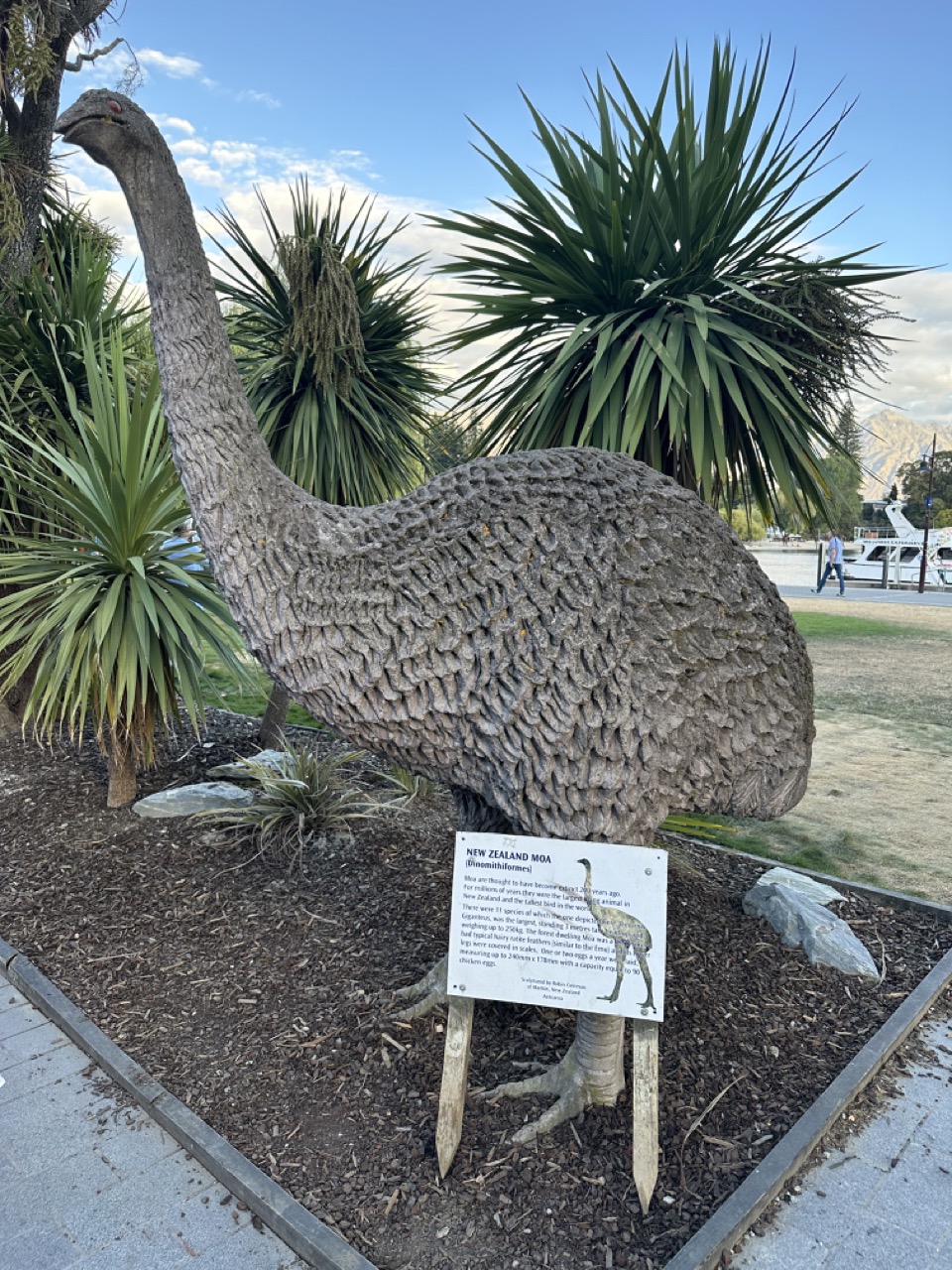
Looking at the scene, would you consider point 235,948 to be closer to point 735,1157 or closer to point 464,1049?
point 464,1049

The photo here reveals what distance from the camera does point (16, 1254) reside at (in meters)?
2.19

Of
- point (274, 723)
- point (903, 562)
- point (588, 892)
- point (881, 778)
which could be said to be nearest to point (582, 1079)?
point (588, 892)

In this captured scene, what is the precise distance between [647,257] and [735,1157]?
3482 millimetres

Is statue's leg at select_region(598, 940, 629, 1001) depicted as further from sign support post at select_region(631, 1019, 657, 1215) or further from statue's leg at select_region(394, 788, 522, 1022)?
statue's leg at select_region(394, 788, 522, 1022)

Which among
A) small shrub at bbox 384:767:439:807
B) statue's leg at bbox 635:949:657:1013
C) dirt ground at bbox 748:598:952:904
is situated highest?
statue's leg at bbox 635:949:657:1013

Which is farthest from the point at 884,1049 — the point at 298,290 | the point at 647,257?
the point at 298,290

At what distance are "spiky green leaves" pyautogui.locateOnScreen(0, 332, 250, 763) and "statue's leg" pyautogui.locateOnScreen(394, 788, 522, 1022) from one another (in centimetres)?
196

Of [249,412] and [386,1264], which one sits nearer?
[386,1264]

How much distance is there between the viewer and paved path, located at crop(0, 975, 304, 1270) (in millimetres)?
2186

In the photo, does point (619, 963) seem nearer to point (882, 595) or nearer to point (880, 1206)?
point (880, 1206)

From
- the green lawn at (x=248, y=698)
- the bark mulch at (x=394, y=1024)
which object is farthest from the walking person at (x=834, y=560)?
the bark mulch at (x=394, y=1024)

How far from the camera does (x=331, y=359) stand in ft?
17.5

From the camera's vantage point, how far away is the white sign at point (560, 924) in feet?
7.43

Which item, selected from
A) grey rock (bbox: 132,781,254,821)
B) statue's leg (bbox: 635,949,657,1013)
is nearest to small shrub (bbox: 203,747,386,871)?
grey rock (bbox: 132,781,254,821)
